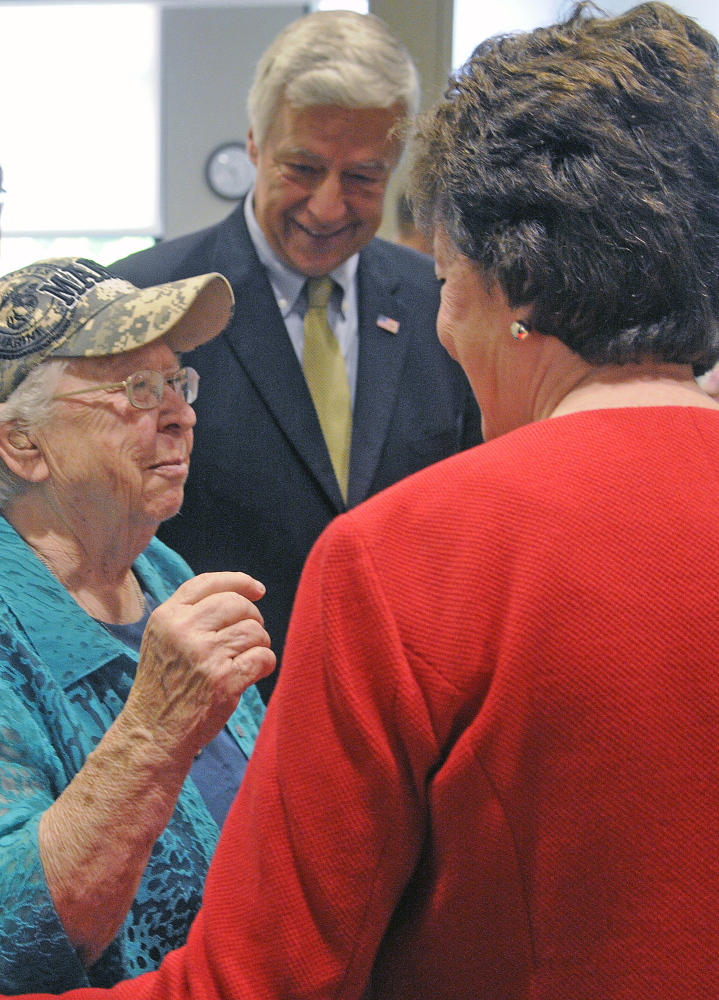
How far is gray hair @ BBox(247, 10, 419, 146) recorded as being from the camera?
6.80ft

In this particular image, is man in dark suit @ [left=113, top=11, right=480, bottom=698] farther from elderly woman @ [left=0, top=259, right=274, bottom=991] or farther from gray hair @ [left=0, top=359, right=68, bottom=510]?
gray hair @ [left=0, top=359, right=68, bottom=510]

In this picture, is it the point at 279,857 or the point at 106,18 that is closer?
the point at 279,857

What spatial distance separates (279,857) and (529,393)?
492mm

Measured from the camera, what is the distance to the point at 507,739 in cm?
78

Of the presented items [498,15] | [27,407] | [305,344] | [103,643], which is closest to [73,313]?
[27,407]

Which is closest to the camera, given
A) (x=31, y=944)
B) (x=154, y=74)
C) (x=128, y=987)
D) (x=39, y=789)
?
(x=128, y=987)

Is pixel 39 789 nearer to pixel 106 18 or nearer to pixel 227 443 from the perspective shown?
pixel 227 443

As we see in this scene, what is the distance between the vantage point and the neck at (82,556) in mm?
1503

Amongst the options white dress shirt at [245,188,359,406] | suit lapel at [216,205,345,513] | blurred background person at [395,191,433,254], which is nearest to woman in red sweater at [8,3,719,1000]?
suit lapel at [216,205,345,513]

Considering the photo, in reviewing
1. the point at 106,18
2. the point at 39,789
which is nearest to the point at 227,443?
the point at 39,789

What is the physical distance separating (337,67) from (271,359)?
0.59 m

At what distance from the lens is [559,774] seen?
2.57ft

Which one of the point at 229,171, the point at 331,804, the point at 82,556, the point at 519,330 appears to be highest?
the point at 519,330

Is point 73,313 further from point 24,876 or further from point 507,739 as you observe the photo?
point 507,739
